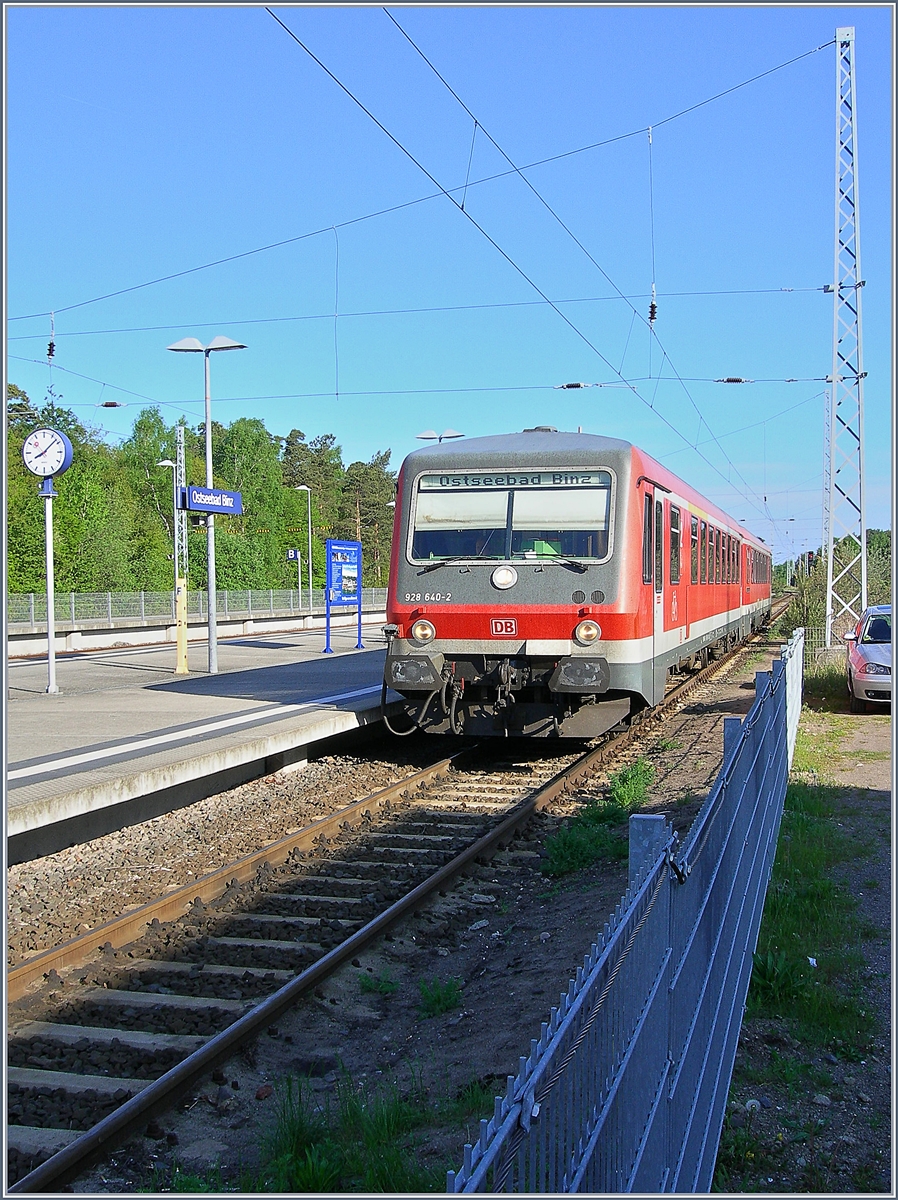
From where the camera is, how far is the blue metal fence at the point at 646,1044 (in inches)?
76.5

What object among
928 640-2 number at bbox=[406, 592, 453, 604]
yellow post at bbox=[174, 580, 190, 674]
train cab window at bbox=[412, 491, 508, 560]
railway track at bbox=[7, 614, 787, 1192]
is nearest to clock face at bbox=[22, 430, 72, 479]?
yellow post at bbox=[174, 580, 190, 674]

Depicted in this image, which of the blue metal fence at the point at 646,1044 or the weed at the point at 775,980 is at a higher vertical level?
the blue metal fence at the point at 646,1044

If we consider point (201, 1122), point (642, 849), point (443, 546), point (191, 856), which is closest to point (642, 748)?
point (443, 546)

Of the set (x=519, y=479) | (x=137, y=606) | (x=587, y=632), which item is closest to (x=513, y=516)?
(x=519, y=479)

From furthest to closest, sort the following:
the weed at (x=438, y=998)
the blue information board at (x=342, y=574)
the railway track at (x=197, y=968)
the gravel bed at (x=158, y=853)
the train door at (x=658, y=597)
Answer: the blue information board at (x=342, y=574)
the train door at (x=658, y=597)
the gravel bed at (x=158, y=853)
the weed at (x=438, y=998)
the railway track at (x=197, y=968)

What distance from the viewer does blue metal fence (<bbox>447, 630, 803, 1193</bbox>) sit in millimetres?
1943

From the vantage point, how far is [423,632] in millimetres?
11266

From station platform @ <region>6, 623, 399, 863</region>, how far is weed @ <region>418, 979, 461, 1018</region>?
3299 mm

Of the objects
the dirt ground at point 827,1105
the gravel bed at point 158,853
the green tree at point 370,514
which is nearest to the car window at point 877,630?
the gravel bed at point 158,853

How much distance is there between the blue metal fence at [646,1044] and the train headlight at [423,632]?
6311 mm

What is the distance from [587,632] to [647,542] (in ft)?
4.72

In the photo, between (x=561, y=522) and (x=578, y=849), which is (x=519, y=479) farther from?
(x=578, y=849)

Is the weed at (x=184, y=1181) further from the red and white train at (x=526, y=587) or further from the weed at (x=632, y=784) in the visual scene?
the red and white train at (x=526, y=587)

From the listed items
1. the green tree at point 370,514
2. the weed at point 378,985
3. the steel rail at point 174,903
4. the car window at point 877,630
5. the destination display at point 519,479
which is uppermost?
the green tree at point 370,514
